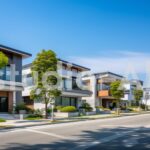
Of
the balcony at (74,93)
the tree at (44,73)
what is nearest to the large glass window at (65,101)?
the balcony at (74,93)

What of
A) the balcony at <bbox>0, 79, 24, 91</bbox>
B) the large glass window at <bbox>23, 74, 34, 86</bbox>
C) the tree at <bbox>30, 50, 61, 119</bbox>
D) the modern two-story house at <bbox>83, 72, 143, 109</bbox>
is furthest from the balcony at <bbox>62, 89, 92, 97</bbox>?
the tree at <bbox>30, 50, 61, 119</bbox>

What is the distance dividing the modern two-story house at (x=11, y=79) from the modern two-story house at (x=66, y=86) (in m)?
7.08

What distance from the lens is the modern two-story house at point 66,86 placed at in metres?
45.4

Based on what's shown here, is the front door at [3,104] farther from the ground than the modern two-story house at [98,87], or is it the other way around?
the modern two-story house at [98,87]

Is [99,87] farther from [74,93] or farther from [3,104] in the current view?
[3,104]

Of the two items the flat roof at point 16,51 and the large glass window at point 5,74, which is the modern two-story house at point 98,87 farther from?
the large glass window at point 5,74

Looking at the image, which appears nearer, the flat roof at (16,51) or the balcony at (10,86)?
the balcony at (10,86)

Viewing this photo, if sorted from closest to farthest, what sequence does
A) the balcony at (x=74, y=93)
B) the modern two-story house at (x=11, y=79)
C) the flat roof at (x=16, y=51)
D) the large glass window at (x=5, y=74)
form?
the flat roof at (x=16, y=51) < the modern two-story house at (x=11, y=79) < the large glass window at (x=5, y=74) < the balcony at (x=74, y=93)

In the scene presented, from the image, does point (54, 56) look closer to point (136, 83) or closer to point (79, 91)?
point (79, 91)

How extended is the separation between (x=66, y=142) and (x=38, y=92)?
18.3 m

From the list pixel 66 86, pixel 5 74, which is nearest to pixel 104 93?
pixel 66 86

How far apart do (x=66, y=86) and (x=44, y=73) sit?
16604 millimetres

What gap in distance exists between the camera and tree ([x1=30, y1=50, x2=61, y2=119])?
1244 inches

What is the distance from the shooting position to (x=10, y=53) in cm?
3656
